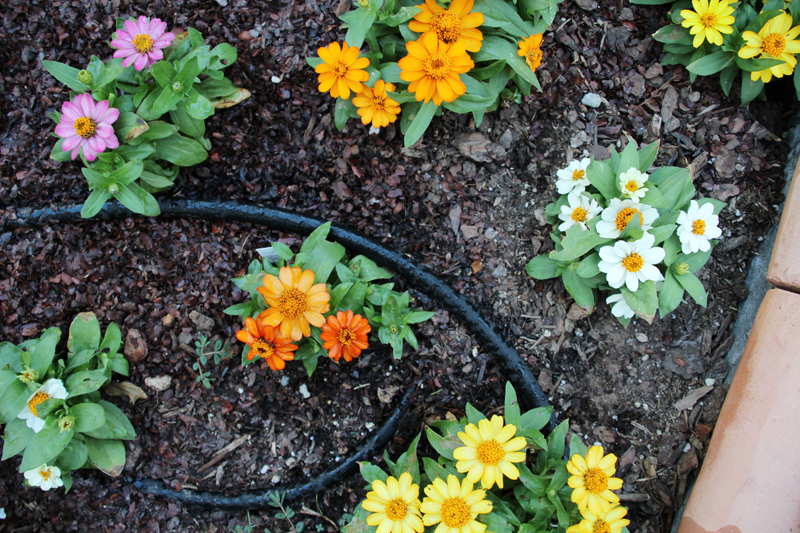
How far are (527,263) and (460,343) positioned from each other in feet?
1.72

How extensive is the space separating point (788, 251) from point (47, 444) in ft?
10.8

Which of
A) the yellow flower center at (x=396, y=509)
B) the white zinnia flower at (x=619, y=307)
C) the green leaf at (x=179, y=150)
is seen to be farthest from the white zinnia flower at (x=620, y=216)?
the green leaf at (x=179, y=150)

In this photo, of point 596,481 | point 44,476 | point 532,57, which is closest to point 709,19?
point 532,57

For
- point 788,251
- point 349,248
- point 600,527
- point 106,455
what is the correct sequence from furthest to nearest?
1. point 349,248
2. point 106,455
3. point 788,251
4. point 600,527

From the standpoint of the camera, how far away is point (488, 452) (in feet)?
5.82

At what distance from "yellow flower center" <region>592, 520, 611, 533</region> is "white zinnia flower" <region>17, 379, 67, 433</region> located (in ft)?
7.14

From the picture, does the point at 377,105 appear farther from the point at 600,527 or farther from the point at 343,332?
the point at 600,527

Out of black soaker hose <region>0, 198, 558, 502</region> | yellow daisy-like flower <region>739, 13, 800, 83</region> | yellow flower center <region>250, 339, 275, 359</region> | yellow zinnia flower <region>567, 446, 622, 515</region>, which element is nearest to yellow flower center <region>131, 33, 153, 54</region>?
black soaker hose <region>0, 198, 558, 502</region>

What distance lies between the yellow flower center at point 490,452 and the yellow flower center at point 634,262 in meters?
0.89

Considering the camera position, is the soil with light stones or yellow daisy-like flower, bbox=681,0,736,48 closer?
yellow daisy-like flower, bbox=681,0,736,48

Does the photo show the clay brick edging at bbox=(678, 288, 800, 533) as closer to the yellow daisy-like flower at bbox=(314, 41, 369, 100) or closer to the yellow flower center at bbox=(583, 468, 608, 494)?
the yellow flower center at bbox=(583, 468, 608, 494)

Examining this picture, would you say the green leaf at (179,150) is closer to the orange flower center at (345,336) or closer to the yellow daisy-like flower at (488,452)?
the orange flower center at (345,336)

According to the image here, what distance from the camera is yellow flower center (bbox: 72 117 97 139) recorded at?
197cm

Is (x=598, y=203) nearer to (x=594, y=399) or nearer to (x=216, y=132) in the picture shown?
(x=594, y=399)
